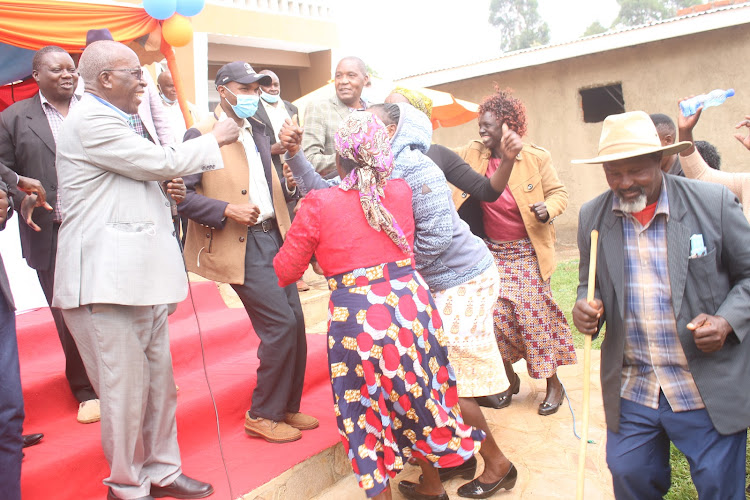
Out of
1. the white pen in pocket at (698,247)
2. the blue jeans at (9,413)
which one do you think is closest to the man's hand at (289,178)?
the blue jeans at (9,413)

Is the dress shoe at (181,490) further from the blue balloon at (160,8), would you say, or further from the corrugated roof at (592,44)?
the corrugated roof at (592,44)

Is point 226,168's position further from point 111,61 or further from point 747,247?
point 747,247

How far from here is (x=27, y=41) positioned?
16.0 ft

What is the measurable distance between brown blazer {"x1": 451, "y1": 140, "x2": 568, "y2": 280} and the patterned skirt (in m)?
1.17

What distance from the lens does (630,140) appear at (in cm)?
259

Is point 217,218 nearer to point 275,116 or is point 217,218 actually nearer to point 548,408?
point 275,116

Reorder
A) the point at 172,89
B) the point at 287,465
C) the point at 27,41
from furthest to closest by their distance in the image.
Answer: the point at 172,89 < the point at 27,41 < the point at 287,465

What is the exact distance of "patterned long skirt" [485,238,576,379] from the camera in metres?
4.86

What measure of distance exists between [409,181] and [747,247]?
64.4 inches

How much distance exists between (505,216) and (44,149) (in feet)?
10.4

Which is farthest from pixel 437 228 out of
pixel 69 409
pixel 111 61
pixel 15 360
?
pixel 69 409

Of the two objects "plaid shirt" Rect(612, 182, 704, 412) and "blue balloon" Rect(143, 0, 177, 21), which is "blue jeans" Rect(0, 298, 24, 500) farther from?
"blue balloon" Rect(143, 0, 177, 21)

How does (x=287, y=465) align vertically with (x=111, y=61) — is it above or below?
below

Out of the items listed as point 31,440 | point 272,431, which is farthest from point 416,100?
point 31,440
